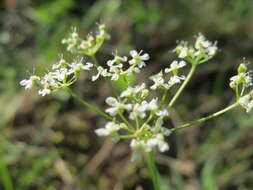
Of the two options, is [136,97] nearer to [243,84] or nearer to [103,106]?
[243,84]

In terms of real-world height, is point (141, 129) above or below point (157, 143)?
above

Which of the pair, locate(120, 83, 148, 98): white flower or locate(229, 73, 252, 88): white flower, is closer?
locate(120, 83, 148, 98): white flower

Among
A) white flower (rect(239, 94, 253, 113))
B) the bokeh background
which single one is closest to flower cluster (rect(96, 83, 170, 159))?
white flower (rect(239, 94, 253, 113))

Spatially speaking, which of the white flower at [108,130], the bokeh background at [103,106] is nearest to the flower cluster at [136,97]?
the white flower at [108,130]

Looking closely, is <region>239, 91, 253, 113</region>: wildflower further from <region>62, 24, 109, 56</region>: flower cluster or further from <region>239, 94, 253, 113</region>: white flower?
<region>62, 24, 109, 56</region>: flower cluster

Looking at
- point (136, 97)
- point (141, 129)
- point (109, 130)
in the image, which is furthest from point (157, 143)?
point (136, 97)

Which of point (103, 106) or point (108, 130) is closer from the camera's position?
point (108, 130)

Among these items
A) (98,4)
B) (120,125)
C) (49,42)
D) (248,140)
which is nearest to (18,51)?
(49,42)

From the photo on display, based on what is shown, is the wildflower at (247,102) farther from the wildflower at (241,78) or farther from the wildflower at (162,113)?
the wildflower at (162,113)

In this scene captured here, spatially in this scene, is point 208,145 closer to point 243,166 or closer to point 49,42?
point 243,166

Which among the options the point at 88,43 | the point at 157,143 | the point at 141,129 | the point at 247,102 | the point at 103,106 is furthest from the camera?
the point at 103,106
